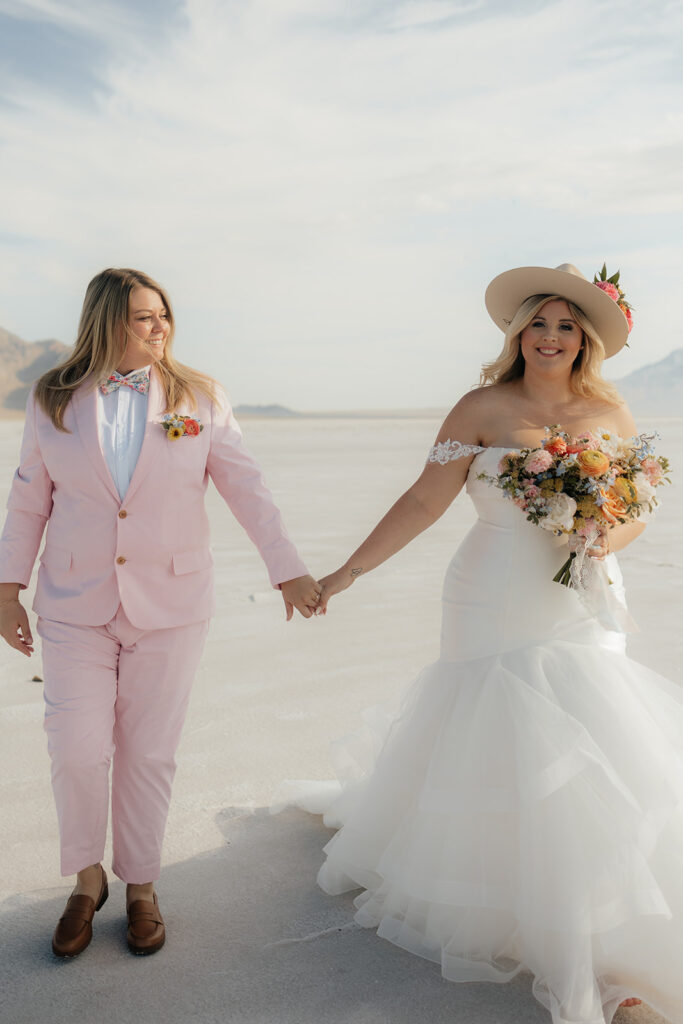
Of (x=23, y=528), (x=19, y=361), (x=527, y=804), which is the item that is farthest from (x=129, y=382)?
(x=19, y=361)

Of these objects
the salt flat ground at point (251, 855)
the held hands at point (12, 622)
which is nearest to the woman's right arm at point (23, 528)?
the held hands at point (12, 622)

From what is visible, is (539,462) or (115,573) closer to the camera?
(539,462)

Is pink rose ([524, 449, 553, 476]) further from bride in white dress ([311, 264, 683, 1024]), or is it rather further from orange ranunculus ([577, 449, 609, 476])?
bride in white dress ([311, 264, 683, 1024])

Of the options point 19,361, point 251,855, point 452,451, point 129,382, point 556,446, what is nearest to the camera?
point 556,446

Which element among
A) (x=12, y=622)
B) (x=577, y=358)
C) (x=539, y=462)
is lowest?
(x=12, y=622)

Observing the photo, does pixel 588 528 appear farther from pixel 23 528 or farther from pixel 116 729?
pixel 23 528

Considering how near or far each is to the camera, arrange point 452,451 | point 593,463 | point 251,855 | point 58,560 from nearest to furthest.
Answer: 1. point 593,463
2. point 58,560
3. point 452,451
4. point 251,855

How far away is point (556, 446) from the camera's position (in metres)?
3.31

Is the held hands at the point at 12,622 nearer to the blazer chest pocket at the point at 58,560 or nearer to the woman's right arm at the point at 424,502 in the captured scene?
the blazer chest pocket at the point at 58,560

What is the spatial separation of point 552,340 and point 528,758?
5.15ft

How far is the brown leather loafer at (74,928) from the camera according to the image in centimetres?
325

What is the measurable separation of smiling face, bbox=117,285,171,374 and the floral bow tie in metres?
0.04

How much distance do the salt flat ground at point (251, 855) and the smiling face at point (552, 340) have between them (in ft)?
5.00

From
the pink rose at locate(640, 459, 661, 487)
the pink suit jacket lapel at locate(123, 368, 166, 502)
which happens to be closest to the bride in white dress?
the pink rose at locate(640, 459, 661, 487)
